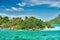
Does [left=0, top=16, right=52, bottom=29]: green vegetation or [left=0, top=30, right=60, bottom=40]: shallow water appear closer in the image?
[left=0, top=30, right=60, bottom=40]: shallow water

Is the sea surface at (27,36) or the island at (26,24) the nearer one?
the sea surface at (27,36)

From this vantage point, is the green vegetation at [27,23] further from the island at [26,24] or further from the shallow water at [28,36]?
the shallow water at [28,36]

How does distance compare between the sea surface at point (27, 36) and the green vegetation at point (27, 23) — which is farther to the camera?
the green vegetation at point (27, 23)

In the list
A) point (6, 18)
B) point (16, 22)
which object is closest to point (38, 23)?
point (16, 22)

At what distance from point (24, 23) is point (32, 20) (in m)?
A: 6.16

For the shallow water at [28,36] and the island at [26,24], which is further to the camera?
the island at [26,24]

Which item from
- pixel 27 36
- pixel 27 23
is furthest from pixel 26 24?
pixel 27 36

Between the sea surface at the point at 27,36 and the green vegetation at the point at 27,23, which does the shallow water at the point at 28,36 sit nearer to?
the sea surface at the point at 27,36

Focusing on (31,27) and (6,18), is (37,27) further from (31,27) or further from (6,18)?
(6,18)

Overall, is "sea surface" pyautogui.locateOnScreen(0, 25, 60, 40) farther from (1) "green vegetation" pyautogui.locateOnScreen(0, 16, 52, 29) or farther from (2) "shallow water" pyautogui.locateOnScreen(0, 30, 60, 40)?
(1) "green vegetation" pyautogui.locateOnScreen(0, 16, 52, 29)

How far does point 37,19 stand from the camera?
375 ft

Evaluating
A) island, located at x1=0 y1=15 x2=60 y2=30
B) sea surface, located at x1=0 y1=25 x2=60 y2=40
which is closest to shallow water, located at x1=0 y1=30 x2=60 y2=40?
sea surface, located at x1=0 y1=25 x2=60 y2=40

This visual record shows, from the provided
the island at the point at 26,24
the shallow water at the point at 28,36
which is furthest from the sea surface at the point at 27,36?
the island at the point at 26,24

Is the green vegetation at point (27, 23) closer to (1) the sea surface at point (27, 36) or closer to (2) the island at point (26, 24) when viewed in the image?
(2) the island at point (26, 24)
